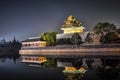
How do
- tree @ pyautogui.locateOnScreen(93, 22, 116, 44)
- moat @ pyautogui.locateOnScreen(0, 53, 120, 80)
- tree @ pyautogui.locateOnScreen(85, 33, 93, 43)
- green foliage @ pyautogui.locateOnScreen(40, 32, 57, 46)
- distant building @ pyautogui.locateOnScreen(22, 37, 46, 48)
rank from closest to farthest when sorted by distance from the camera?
moat @ pyautogui.locateOnScreen(0, 53, 120, 80), tree @ pyautogui.locateOnScreen(93, 22, 116, 44), tree @ pyautogui.locateOnScreen(85, 33, 93, 43), distant building @ pyautogui.locateOnScreen(22, 37, 46, 48), green foliage @ pyautogui.locateOnScreen(40, 32, 57, 46)

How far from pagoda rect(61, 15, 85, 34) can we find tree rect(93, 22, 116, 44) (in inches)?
577

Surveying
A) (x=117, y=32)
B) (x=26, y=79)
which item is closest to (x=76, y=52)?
(x=117, y=32)

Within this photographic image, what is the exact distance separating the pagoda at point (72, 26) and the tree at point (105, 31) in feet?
48.1

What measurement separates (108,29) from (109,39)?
78.0 inches

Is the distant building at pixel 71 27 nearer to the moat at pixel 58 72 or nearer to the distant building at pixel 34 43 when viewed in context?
the distant building at pixel 34 43

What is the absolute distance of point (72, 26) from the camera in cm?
5747

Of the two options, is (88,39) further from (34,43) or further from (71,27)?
(34,43)

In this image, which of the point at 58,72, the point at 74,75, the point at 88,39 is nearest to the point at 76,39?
the point at 88,39

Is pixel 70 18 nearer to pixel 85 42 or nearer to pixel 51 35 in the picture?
pixel 51 35

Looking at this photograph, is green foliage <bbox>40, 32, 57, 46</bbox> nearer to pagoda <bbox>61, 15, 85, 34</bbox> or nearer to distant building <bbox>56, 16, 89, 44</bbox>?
distant building <bbox>56, 16, 89, 44</bbox>

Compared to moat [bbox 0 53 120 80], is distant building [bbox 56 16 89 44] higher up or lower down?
higher up

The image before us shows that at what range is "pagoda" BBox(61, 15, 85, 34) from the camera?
187ft

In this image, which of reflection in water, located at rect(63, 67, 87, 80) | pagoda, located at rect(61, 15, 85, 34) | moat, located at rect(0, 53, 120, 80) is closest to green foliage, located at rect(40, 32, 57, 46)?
pagoda, located at rect(61, 15, 85, 34)

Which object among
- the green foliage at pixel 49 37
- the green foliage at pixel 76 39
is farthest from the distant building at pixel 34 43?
the green foliage at pixel 76 39
